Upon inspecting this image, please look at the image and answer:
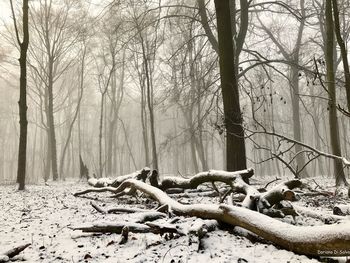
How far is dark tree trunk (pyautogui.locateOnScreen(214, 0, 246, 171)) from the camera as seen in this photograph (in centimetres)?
780

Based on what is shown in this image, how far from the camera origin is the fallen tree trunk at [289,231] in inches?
98.0

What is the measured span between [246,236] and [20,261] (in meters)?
2.36

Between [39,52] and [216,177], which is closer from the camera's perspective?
[216,177]

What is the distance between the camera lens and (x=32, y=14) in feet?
72.3

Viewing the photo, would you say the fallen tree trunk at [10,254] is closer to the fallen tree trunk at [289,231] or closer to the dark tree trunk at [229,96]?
the fallen tree trunk at [289,231]

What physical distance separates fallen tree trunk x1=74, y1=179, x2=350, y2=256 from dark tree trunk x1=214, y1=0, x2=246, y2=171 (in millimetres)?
3745

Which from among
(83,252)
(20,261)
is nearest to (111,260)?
(83,252)

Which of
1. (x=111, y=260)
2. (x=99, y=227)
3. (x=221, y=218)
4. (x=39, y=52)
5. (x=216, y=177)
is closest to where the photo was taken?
(x=111, y=260)

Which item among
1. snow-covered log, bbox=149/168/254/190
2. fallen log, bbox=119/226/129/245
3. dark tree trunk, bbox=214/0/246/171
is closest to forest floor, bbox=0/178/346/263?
fallen log, bbox=119/226/129/245

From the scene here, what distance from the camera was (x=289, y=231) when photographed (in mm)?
2939

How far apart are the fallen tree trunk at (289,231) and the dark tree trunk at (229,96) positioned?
375 centimetres

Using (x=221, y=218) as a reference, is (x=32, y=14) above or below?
above

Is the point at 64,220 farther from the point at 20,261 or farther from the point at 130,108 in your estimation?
the point at 130,108

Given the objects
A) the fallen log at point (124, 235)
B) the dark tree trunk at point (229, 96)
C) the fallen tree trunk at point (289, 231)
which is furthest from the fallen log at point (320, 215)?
the dark tree trunk at point (229, 96)
